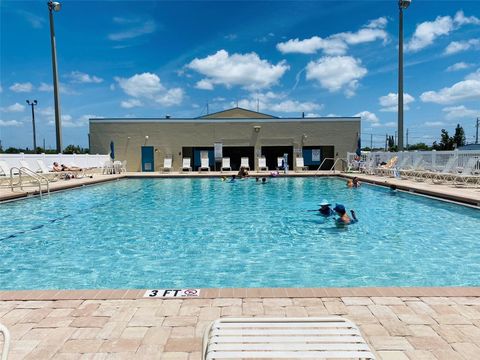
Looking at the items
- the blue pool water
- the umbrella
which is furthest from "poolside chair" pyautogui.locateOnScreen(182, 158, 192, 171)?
the blue pool water

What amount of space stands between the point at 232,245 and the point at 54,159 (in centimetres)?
1358

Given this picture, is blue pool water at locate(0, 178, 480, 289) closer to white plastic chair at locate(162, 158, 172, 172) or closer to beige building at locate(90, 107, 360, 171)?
white plastic chair at locate(162, 158, 172, 172)

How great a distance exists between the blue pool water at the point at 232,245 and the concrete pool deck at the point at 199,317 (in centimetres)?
107

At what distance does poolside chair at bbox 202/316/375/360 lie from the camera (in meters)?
1.53

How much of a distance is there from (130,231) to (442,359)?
227 inches

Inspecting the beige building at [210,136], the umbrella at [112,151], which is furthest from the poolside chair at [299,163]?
the umbrella at [112,151]

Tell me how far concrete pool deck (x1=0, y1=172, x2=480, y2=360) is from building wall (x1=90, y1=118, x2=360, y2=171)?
20.9 metres

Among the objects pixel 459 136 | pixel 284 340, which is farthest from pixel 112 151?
pixel 459 136

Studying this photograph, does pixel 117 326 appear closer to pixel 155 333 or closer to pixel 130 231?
pixel 155 333

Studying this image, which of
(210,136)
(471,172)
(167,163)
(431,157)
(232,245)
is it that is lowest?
(232,245)

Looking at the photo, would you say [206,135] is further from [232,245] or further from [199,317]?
[199,317]

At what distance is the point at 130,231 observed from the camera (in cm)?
686

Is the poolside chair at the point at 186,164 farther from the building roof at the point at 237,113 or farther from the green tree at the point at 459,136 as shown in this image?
the green tree at the point at 459,136

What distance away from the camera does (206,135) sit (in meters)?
23.7
